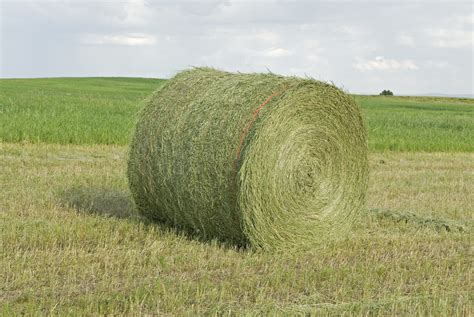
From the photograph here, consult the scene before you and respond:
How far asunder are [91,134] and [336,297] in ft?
37.1

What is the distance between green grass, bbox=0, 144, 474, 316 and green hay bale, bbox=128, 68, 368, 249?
0.29 meters

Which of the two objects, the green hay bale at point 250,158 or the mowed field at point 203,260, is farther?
the green hay bale at point 250,158

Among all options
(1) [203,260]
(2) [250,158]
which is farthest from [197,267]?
(2) [250,158]

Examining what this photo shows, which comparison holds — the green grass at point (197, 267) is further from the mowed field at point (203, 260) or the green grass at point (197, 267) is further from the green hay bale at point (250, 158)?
the green hay bale at point (250, 158)

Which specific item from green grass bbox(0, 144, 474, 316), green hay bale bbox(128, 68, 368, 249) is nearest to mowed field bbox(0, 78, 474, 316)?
green grass bbox(0, 144, 474, 316)

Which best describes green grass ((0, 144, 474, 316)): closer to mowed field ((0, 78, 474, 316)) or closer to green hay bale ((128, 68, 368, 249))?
mowed field ((0, 78, 474, 316))

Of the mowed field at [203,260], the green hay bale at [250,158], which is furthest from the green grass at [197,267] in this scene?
the green hay bale at [250,158]

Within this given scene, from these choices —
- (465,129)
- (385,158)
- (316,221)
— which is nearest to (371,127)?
(465,129)

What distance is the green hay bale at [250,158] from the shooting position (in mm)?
7078

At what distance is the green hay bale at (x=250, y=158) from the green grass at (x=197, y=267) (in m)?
0.29

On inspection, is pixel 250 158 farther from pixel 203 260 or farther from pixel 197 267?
pixel 197 267

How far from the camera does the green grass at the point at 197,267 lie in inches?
205

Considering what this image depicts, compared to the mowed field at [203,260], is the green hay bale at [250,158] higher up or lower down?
higher up

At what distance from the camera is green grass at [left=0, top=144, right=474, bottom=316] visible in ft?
17.1
